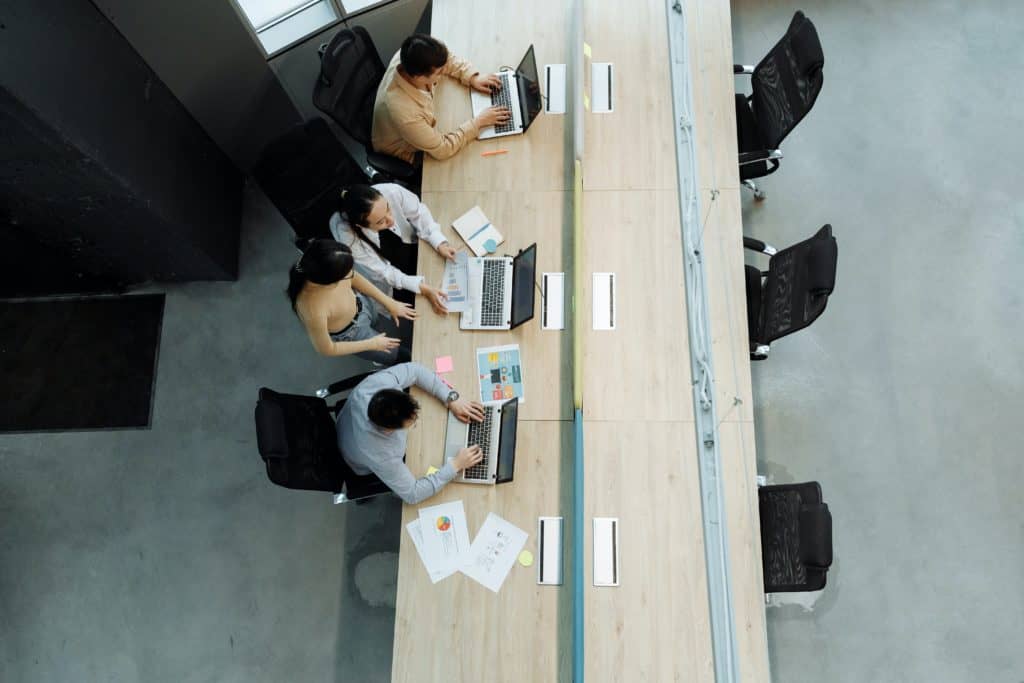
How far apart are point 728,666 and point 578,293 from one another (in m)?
1.57

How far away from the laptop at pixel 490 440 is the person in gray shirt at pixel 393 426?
4cm

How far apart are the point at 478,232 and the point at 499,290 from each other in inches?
12.8

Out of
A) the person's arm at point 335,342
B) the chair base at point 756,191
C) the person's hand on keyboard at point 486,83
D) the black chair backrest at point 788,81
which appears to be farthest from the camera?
the chair base at point 756,191

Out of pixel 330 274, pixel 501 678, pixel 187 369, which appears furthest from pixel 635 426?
pixel 187 369

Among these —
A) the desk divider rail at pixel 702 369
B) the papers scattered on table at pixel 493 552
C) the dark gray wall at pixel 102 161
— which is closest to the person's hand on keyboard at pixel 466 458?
the papers scattered on table at pixel 493 552

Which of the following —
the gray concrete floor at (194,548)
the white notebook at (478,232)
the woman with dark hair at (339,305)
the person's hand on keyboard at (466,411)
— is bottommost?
the gray concrete floor at (194,548)

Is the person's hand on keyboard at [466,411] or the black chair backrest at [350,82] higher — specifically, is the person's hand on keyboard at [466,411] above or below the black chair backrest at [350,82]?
below

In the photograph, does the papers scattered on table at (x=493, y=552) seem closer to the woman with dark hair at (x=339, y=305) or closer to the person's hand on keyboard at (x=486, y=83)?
the woman with dark hair at (x=339, y=305)

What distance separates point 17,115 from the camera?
8.97 ft

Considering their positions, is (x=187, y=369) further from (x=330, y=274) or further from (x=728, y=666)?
(x=728, y=666)

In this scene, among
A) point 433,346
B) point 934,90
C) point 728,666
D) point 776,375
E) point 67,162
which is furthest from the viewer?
point 934,90

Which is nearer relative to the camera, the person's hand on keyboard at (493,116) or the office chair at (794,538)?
the office chair at (794,538)

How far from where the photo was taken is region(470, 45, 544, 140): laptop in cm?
360

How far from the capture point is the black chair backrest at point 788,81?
3.50 meters
